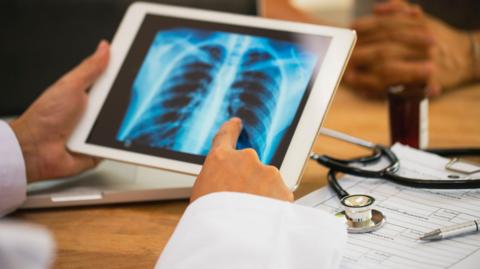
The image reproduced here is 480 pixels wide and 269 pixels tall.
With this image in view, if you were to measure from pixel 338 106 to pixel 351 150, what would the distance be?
31 cm

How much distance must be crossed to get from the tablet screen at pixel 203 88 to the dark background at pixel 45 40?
1.17 ft

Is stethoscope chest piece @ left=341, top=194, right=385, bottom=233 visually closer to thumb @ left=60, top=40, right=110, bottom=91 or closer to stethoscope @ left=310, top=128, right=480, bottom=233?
stethoscope @ left=310, top=128, right=480, bottom=233

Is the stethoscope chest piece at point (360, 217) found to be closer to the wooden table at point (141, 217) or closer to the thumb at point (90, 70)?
the wooden table at point (141, 217)

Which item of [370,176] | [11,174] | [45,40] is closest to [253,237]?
[370,176]

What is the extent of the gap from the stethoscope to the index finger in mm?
154

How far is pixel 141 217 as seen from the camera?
98 centimetres

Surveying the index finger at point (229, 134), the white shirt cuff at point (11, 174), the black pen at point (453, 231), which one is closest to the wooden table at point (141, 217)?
the white shirt cuff at point (11, 174)

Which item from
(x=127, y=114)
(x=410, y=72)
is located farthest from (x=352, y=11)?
(x=127, y=114)

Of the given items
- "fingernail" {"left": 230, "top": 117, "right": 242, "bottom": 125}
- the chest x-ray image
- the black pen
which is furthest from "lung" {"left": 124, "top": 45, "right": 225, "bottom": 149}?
the black pen

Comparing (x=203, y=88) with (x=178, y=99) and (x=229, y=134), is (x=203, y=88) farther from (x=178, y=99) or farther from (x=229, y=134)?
(x=229, y=134)

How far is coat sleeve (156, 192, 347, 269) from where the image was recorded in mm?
675

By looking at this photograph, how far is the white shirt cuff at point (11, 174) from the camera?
996 mm

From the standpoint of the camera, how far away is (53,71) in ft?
4.70

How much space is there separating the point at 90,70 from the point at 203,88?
195mm
